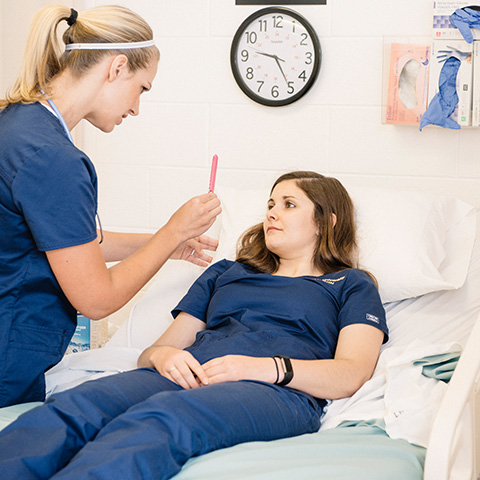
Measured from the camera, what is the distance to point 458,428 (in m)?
1.10

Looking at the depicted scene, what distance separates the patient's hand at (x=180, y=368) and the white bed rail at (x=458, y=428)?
1.63 feet

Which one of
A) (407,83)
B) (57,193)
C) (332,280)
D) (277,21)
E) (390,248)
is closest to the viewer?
(57,193)

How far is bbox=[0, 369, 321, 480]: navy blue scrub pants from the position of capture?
1.04 meters

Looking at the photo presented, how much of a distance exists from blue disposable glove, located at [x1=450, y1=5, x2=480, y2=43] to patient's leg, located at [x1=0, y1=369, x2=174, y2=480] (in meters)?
1.42

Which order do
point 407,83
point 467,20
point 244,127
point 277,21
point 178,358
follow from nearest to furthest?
point 178,358 → point 467,20 → point 407,83 → point 277,21 → point 244,127

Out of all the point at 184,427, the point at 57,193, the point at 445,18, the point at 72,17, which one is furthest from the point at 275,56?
the point at 184,427

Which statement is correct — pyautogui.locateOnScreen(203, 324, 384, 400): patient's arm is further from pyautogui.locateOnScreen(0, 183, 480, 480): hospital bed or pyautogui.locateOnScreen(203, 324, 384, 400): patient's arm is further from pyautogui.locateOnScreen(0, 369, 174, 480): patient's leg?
pyautogui.locateOnScreen(0, 369, 174, 480): patient's leg

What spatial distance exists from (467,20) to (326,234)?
84 centimetres

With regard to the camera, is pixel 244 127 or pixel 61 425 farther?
pixel 244 127

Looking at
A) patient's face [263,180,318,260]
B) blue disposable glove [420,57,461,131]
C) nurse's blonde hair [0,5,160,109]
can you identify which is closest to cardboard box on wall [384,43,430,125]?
blue disposable glove [420,57,461,131]

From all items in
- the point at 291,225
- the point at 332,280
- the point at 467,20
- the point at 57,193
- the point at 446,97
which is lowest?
the point at 332,280

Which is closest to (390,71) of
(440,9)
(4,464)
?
(440,9)

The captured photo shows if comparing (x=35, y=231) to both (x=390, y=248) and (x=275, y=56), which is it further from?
(x=275, y=56)

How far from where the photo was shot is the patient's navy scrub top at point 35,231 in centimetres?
134
